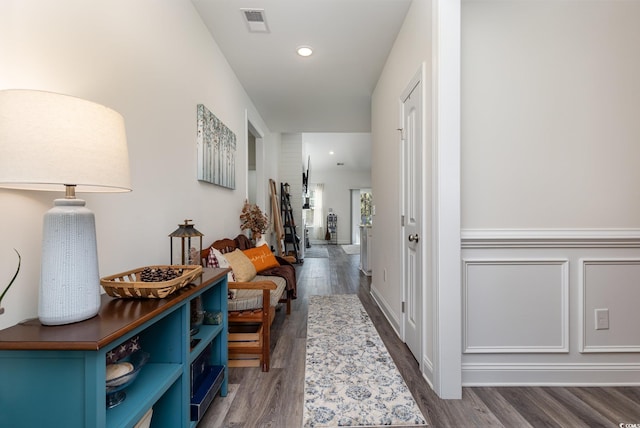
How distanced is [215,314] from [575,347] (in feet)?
7.42

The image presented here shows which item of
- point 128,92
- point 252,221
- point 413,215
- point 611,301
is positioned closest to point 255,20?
point 128,92

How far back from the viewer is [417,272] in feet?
6.84

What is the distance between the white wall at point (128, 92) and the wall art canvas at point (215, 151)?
0.36ft

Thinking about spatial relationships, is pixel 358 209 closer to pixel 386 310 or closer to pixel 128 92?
pixel 386 310

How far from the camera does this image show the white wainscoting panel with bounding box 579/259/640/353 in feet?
6.08

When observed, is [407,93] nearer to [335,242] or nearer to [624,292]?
[624,292]

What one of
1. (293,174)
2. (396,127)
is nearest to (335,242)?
(293,174)

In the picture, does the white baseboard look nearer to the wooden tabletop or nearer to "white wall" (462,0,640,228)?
"white wall" (462,0,640,228)

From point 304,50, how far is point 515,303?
2774mm

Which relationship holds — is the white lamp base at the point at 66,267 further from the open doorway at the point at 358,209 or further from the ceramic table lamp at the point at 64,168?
the open doorway at the point at 358,209

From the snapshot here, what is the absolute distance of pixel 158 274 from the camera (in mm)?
1285

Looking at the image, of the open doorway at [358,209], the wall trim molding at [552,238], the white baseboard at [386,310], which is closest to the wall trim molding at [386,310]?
the white baseboard at [386,310]

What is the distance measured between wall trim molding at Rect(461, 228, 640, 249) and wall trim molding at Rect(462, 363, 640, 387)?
0.76 m

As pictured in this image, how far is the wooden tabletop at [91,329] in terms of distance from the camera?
2.42ft
